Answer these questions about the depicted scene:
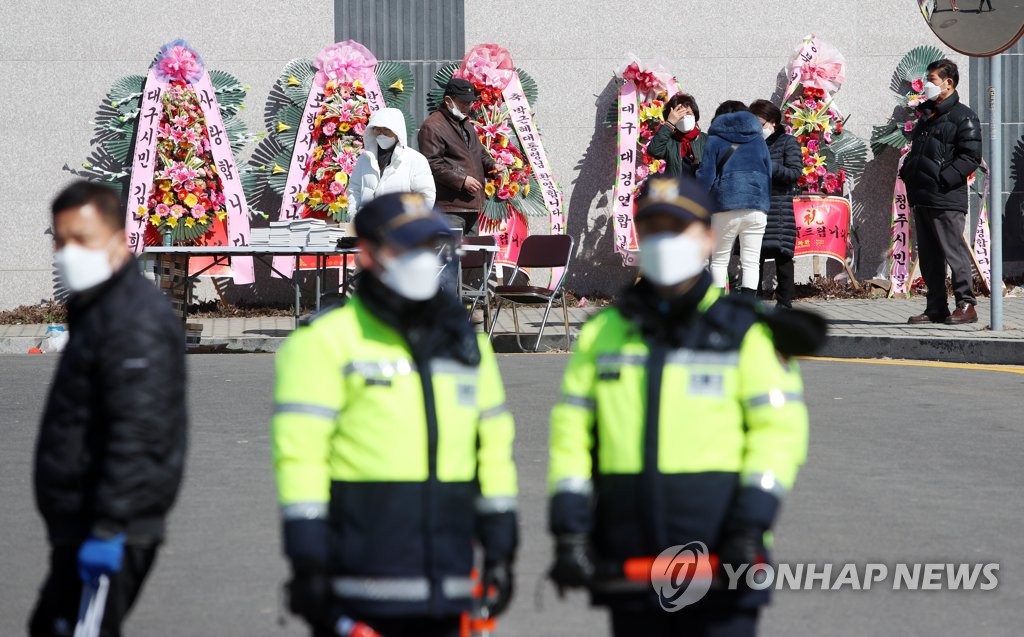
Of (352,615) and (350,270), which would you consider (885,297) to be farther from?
(352,615)

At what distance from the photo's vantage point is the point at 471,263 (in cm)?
1416

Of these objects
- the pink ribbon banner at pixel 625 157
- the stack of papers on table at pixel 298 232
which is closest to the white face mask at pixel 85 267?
the stack of papers on table at pixel 298 232

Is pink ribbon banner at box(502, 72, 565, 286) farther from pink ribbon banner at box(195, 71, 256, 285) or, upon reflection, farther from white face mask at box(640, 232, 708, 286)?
white face mask at box(640, 232, 708, 286)

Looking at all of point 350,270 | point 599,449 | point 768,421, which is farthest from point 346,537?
point 350,270

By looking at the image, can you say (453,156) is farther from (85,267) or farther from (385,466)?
(385,466)

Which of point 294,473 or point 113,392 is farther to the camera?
point 113,392

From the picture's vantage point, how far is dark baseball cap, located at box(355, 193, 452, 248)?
3609mm

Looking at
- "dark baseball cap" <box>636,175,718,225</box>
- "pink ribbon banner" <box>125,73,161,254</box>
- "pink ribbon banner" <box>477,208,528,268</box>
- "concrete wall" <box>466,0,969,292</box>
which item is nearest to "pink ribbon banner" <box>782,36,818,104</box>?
"concrete wall" <box>466,0,969,292</box>

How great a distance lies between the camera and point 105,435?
12.4ft

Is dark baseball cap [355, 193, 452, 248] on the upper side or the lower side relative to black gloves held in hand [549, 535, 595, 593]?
upper

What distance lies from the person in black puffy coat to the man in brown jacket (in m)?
2.63

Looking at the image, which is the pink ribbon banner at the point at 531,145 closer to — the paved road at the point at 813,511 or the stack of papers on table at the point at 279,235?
the stack of papers on table at the point at 279,235

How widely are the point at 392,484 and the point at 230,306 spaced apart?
13835mm

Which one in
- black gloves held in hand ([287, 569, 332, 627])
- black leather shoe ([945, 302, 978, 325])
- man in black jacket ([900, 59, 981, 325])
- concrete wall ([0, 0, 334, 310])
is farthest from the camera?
concrete wall ([0, 0, 334, 310])
